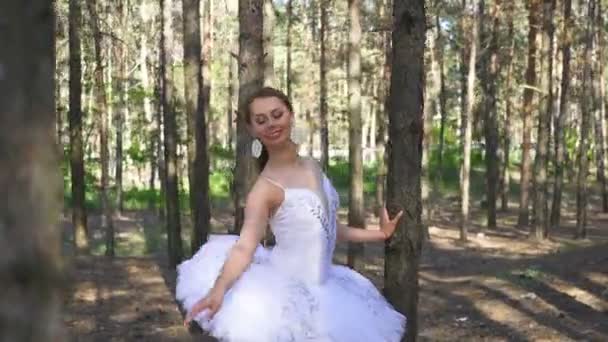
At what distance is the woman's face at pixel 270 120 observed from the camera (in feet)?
12.0

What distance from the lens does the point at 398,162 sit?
4.58 meters

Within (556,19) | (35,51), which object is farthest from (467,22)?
(35,51)

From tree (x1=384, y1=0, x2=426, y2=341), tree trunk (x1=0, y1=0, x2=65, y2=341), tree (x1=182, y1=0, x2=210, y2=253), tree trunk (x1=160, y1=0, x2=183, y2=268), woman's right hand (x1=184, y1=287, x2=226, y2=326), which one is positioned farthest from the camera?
tree trunk (x1=160, y1=0, x2=183, y2=268)

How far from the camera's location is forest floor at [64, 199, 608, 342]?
33.9ft

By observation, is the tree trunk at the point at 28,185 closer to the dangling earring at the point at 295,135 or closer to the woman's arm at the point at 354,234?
the dangling earring at the point at 295,135

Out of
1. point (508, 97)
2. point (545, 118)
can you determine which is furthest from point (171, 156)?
point (508, 97)

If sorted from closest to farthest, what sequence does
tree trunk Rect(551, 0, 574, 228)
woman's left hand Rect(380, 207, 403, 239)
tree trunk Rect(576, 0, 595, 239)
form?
woman's left hand Rect(380, 207, 403, 239), tree trunk Rect(576, 0, 595, 239), tree trunk Rect(551, 0, 574, 228)

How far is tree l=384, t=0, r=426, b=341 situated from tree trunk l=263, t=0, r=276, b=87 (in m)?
7.93

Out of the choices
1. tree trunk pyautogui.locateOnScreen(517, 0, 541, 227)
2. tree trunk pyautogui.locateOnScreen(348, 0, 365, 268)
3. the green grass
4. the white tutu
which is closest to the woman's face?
the white tutu

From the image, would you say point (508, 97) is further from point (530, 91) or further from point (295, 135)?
point (295, 135)

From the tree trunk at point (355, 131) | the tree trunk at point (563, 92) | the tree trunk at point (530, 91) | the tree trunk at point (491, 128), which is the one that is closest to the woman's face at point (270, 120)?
the tree trunk at point (355, 131)

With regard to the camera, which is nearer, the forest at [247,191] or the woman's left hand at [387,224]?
the forest at [247,191]

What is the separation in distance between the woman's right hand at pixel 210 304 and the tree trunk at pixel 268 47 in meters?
9.16

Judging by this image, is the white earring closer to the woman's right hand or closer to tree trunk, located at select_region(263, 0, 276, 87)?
the woman's right hand
